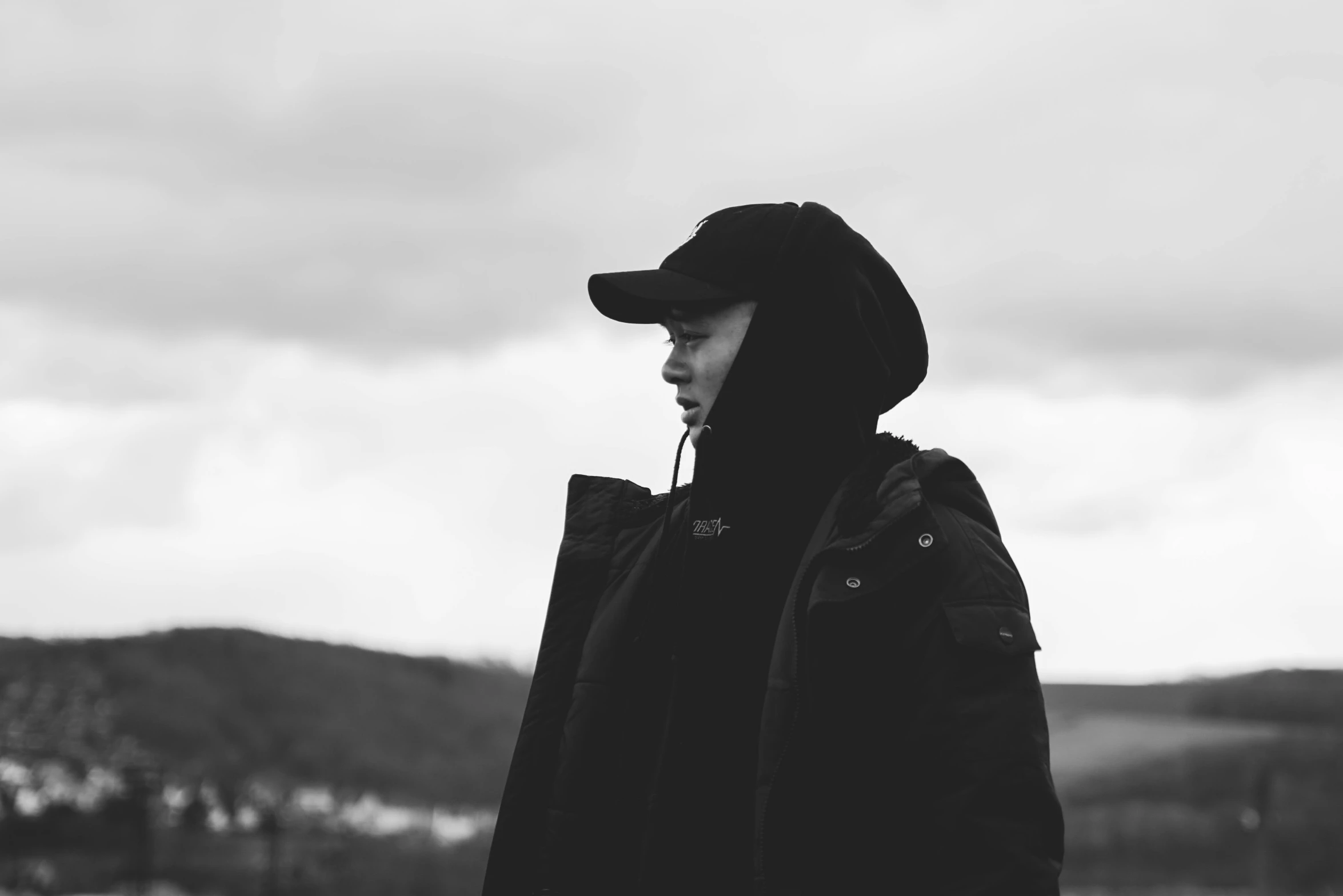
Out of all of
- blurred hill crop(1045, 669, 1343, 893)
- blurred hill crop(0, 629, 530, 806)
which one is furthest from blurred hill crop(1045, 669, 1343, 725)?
blurred hill crop(0, 629, 530, 806)

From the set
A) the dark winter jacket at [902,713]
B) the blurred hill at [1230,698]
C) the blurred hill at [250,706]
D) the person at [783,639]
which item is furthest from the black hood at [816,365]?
the blurred hill at [1230,698]

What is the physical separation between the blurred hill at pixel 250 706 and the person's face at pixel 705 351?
78.0 ft

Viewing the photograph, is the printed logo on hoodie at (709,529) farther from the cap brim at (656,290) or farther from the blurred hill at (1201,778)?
the blurred hill at (1201,778)

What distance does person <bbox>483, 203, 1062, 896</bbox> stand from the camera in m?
2.19

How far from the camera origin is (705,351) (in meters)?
2.62

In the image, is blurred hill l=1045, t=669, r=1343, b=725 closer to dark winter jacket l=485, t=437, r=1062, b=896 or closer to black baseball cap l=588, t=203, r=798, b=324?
black baseball cap l=588, t=203, r=798, b=324

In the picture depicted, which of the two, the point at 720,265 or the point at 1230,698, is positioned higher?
the point at 1230,698

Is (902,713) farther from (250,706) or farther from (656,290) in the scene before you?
Result: (250,706)

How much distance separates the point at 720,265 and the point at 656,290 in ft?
0.39

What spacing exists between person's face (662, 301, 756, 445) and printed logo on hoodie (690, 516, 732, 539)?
17 centimetres

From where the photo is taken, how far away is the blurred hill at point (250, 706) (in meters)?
26.6

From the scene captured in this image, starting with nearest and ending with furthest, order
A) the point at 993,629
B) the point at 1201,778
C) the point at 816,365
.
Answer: the point at 993,629 → the point at 816,365 → the point at 1201,778

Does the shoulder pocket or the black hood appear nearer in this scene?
the shoulder pocket

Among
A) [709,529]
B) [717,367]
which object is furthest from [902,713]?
[717,367]
